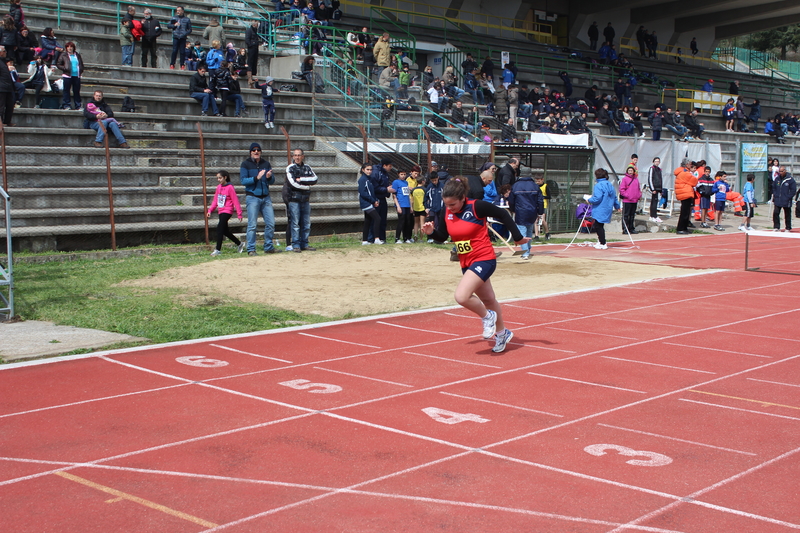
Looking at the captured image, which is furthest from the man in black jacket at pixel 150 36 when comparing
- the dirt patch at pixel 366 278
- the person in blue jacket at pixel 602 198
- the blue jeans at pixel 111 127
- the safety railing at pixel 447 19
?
the safety railing at pixel 447 19

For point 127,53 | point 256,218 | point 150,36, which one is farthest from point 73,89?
point 256,218

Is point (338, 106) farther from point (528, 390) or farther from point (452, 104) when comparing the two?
point (528, 390)

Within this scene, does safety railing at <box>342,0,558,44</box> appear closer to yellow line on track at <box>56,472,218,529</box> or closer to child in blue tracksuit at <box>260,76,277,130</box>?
child in blue tracksuit at <box>260,76,277,130</box>

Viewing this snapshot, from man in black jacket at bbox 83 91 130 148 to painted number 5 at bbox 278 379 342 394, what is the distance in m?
13.9

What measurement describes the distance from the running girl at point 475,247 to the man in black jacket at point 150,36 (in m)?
18.1

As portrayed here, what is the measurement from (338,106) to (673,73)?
105 ft

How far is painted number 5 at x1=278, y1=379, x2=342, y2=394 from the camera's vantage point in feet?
23.7

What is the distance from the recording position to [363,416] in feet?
21.2

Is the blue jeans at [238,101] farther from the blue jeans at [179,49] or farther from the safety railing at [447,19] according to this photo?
the safety railing at [447,19]

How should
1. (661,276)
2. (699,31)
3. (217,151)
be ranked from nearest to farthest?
(661,276)
(217,151)
(699,31)

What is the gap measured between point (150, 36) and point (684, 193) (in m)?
16.5

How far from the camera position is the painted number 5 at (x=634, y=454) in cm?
542

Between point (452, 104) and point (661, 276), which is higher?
point (452, 104)

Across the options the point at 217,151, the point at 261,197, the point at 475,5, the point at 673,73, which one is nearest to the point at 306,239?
the point at 261,197
